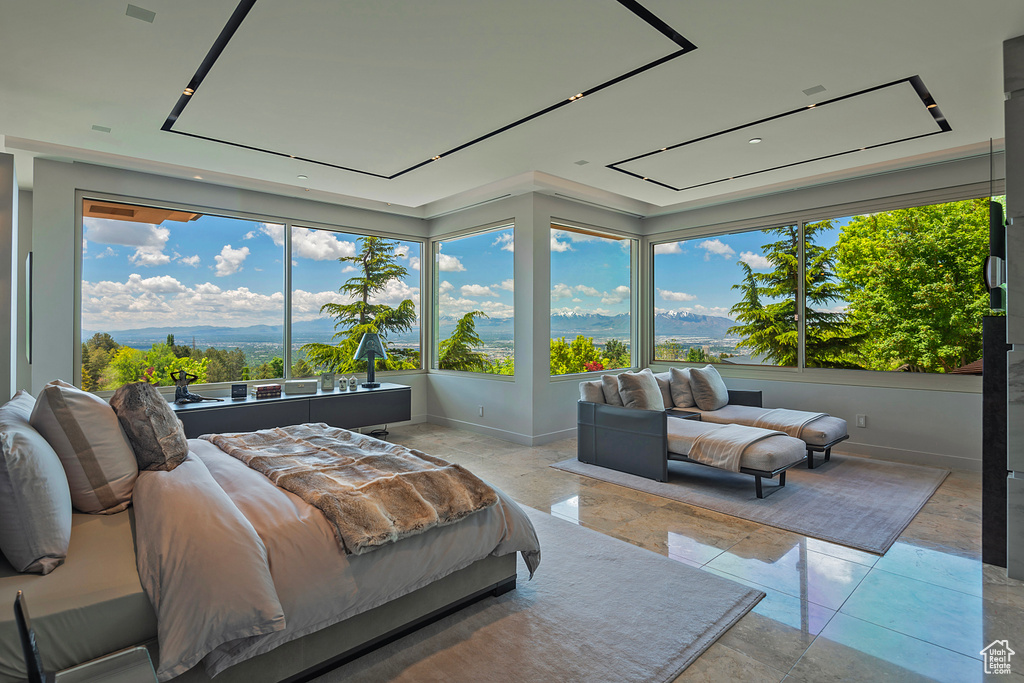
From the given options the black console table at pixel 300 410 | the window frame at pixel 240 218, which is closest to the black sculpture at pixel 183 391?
the black console table at pixel 300 410

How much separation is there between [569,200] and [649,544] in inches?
161

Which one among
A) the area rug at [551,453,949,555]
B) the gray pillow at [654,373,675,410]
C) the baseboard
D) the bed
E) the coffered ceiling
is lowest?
the area rug at [551,453,949,555]

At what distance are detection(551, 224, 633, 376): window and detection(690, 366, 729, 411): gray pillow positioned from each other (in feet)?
4.34

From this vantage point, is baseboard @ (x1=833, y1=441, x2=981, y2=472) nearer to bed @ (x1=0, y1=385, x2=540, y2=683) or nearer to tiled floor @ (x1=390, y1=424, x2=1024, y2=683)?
tiled floor @ (x1=390, y1=424, x2=1024, y2=683)

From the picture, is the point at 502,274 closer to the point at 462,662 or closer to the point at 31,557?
the point at 462,662

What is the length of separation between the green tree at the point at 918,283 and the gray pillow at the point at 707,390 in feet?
4.60

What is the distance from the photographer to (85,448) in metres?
1.97

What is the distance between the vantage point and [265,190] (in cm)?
554

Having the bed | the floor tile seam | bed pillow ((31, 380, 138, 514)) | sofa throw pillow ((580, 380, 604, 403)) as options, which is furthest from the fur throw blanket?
sofa throw pillow ((580, 380, 604, 403))

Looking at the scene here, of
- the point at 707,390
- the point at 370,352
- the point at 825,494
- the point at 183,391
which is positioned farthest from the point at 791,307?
the point at 183,391

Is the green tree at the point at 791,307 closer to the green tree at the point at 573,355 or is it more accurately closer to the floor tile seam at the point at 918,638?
the green tree at the point at 573,355

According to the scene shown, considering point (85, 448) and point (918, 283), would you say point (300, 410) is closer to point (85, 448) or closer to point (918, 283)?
point (85, 448)

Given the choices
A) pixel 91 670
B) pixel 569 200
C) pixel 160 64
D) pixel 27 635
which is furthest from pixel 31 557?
pixel 569 200

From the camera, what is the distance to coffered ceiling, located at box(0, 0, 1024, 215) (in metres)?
2.40
